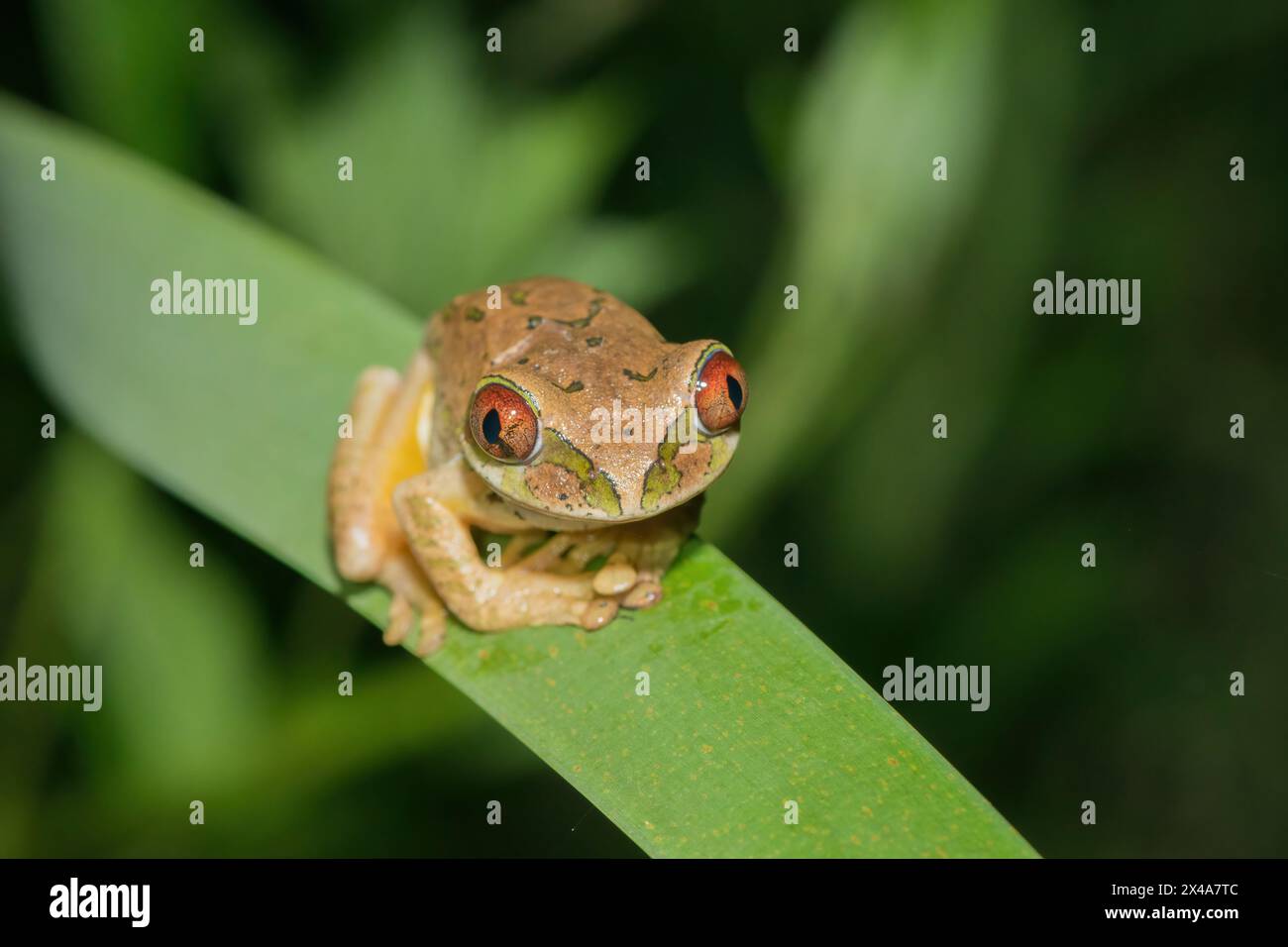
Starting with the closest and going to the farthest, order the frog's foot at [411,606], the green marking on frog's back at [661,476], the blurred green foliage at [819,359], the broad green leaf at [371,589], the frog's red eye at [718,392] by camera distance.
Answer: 1. the broad green leaf at [371,589]
2. the green marking on frog's back at [661,476]
3. the frog's red eye at [718,392]
4. the frog's foot at [411,606]
5. the blurred green foliage at [819,359]

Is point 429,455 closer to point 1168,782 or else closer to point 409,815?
point 409,815

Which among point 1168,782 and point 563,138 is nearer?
point 563,138

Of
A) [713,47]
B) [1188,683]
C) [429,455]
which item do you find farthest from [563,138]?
[1188,683]

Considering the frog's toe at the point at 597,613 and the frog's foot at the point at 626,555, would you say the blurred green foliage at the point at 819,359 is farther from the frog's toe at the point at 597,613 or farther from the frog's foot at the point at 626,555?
the frog's toe at the point at 597,613

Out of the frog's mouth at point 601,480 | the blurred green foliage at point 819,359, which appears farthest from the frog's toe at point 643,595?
the blurred green foliage at point 819,359

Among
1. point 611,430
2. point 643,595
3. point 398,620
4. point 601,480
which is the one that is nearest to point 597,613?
point 643,595

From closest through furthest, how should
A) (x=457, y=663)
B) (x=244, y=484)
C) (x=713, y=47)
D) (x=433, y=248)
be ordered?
(x=457, y=663) → (x=244, y=484) → (x=433, y=248) → (x=713, y=47)

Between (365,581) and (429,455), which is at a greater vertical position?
(429,455)
